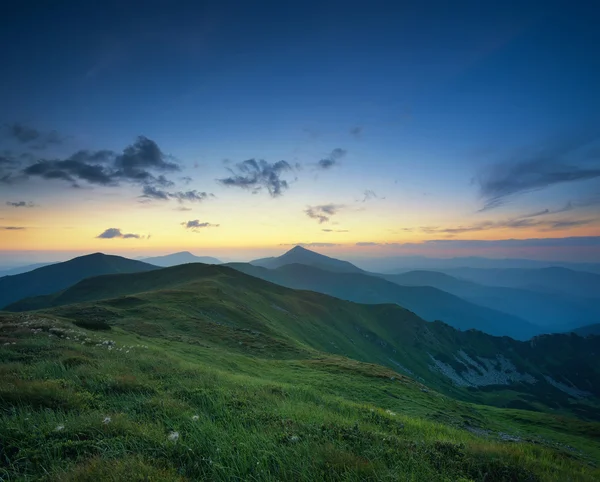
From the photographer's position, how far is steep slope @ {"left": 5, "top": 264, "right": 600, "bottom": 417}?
45.0m

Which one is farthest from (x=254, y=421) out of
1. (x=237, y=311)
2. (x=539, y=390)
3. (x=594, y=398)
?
(x=594, y=398)

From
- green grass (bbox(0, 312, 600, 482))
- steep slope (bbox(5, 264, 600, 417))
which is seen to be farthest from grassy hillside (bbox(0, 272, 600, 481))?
steep slope (bbox(5, 264, 600, 417))

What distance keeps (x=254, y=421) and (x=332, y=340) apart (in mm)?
98241

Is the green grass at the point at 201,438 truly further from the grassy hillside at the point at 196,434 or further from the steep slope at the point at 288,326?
the steep slope at the point at 288,326

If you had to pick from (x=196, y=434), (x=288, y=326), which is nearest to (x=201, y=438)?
(x=196, y=434)

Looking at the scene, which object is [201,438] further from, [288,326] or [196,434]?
[288,326]

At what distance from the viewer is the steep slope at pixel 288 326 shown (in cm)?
4500

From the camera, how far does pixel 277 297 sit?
125562 mm

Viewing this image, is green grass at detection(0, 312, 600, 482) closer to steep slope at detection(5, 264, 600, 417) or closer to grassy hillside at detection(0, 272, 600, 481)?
grassy hillside at detection(0, 272, 600, 481)

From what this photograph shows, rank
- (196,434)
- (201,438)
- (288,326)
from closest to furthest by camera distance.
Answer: (201,438)
(196,434)
(288,326)

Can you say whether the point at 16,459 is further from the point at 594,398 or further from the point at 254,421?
the point at 594,398

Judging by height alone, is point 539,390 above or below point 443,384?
below

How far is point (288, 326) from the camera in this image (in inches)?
3558

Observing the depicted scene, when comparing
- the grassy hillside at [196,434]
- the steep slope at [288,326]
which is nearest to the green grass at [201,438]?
the grassy hillside at [196,434]
